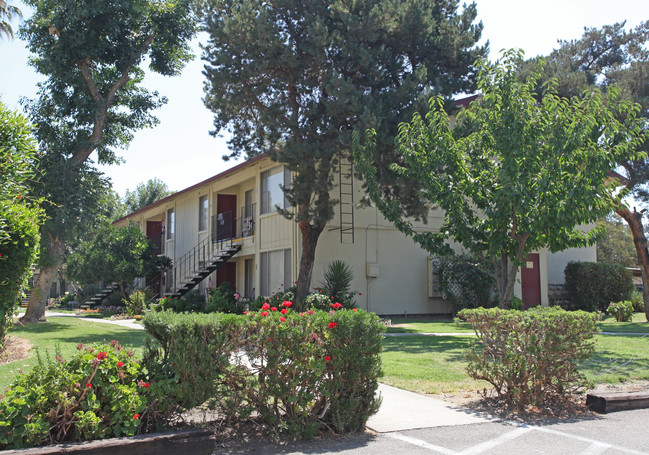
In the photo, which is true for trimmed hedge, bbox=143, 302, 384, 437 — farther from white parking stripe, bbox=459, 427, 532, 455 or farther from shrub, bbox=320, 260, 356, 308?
shrub, bbox=320, 260, 356, 308

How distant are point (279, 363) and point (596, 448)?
3013 millimetres

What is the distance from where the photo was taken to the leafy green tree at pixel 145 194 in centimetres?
6094

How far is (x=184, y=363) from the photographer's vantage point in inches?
197

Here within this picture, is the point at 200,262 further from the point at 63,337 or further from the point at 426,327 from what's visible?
the point at 426,327

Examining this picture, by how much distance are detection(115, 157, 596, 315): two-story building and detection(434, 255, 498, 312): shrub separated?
2.33 feet

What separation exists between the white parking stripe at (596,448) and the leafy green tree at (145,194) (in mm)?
58806

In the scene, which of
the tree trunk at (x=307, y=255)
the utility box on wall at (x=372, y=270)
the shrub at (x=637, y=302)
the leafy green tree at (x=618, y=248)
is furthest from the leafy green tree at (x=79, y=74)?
the leafy green tree at (x=618, y=248)

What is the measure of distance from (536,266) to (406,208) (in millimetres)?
8388

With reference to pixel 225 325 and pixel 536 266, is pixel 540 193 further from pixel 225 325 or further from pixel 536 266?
pixel 536 266

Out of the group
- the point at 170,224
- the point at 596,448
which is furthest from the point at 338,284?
the point at 170,224

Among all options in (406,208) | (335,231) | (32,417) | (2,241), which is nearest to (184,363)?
(32,417)

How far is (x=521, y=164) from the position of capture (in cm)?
957

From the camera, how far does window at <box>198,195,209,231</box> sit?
26.8m

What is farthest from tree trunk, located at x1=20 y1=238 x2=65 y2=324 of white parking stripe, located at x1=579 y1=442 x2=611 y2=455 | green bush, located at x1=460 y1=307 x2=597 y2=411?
white parking stripe, located at x1=579 y1=442 x2=611 y2=455
